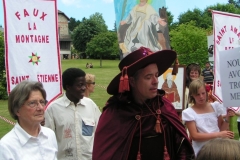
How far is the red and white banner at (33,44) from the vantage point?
167 inches

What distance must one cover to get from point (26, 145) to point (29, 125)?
173 millimetres

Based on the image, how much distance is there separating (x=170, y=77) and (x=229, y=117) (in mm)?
1916

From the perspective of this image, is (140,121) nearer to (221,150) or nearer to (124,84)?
(124,84)

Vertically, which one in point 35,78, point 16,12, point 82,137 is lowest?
point 82,137

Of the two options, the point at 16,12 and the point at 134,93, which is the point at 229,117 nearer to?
the point at 134,93

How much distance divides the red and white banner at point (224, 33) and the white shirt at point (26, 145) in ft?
10.6

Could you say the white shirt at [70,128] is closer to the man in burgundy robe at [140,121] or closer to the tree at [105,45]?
the man in burgundy robe at [140,121]

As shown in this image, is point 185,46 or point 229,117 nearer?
point 229,117

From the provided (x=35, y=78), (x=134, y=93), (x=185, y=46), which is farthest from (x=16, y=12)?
(x=185, y=46)

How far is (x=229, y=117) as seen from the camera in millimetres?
4449

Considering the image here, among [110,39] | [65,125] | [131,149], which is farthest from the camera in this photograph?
[110,39]

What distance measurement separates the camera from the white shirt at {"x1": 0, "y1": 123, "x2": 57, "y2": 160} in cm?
281

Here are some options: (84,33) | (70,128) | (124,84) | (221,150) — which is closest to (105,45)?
(84,33)

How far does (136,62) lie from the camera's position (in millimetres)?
3016
